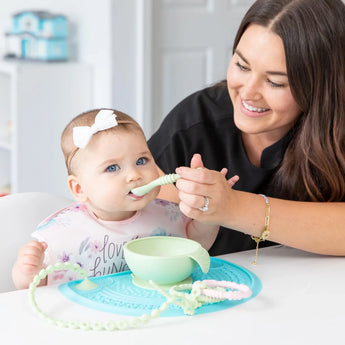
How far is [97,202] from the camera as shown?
3.84ft

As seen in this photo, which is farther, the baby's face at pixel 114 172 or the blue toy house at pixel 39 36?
the blue toy house at pixel 39 36

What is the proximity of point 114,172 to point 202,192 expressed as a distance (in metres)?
0.16

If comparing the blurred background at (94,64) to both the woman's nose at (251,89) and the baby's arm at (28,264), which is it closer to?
the woman's nose at (251,89)

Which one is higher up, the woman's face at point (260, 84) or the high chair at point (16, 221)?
the woman's face at point (260, 84)

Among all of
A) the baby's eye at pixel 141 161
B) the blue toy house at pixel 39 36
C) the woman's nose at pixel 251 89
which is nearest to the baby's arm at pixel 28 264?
the baby's eye at pixel 141 161

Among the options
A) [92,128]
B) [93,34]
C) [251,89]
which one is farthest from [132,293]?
[93,34]

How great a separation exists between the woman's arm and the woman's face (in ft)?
0.73

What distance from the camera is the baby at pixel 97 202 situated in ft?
3.79

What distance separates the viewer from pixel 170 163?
1.64 metres

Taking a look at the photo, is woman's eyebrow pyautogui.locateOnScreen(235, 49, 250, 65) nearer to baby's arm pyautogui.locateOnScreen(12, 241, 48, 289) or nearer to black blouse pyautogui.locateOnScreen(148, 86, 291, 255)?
black blouse pyautogui.locateOnScreen(148, 86, 291, 255)

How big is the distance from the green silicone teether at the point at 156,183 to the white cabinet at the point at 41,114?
2.08 metres

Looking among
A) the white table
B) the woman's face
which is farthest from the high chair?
the woman's face

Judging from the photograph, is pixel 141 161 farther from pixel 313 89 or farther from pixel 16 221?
pixel 313 89

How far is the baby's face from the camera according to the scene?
116 centimetres
